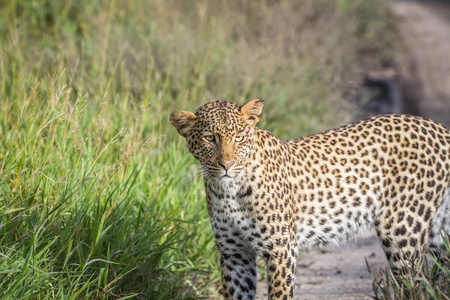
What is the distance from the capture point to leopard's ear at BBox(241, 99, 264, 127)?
445cm

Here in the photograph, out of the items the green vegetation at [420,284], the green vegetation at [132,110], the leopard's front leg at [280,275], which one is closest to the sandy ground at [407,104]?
the green vegetation at [420,284]

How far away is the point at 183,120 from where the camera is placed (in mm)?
4480

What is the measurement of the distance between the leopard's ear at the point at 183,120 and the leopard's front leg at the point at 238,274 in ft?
3.17

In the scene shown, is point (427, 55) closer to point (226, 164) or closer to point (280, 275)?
point (280, 275)

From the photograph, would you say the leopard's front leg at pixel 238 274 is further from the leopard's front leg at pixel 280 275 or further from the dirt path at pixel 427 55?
the dirt path at pixel 427 55

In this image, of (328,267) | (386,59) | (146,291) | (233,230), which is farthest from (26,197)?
(386,59)

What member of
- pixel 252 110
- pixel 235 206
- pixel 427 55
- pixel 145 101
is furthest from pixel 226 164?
pixel 427 55

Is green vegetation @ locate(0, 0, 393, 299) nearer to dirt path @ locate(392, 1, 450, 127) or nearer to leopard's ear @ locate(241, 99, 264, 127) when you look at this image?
leopard's ear @ locate(241, 99, 264, 127)

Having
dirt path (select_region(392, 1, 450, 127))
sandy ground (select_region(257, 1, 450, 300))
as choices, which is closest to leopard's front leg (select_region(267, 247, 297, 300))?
sandy ground (select_region(257, 1, 450, 300))

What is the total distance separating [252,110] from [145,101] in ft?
7.96

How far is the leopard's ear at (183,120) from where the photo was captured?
443 centimetres

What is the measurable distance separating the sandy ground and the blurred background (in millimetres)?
90

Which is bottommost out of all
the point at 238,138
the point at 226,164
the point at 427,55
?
the point at 427,55

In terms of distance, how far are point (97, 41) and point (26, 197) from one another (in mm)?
4989
